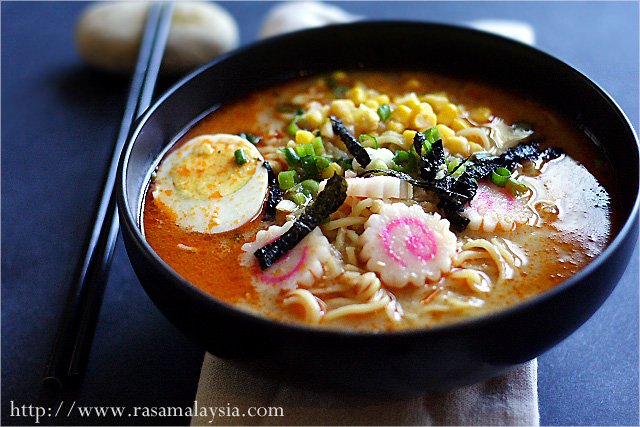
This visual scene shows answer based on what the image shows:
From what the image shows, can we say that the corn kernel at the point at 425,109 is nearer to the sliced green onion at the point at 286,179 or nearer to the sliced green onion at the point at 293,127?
the sliced green onion at the point at 293,127

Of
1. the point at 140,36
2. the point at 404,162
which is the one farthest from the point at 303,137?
the point at 140,36

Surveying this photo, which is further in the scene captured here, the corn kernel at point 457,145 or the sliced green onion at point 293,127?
the sliced green onion at point 293,127

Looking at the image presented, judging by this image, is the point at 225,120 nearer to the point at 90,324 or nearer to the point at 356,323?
the point at 90,324

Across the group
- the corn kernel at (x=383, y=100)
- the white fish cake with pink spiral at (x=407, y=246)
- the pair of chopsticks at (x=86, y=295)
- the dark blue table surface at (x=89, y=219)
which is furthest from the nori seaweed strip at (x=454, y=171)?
the pair of chopsticks at (x=86, y=295)

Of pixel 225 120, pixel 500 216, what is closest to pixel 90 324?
pixel 225 120

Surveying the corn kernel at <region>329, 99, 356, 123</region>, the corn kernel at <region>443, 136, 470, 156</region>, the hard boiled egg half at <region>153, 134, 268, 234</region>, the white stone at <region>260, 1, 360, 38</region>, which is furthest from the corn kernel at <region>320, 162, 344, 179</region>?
the white stone at <region>260, 1, 360, 38</region>

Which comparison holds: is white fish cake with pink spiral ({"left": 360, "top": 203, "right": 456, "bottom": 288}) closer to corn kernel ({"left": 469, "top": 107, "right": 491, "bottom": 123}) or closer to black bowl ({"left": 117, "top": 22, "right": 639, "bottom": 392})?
black bowl ({"left": 117, "top": 22, "right": 639, "bottom": 392})

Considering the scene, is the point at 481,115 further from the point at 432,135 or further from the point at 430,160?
the point at 430,160
